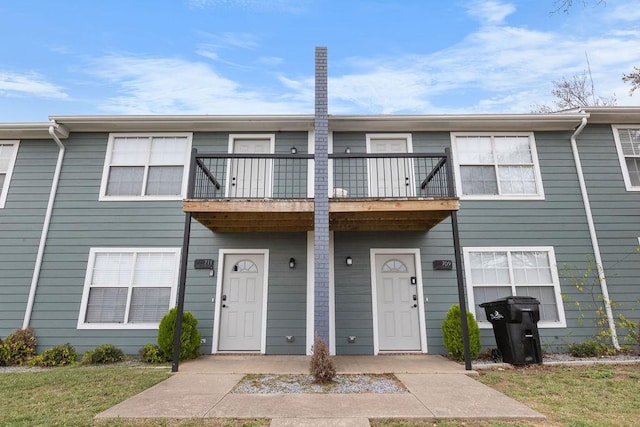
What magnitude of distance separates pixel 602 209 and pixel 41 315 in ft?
40.0

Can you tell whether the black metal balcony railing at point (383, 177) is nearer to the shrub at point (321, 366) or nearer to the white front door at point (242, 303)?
the white front door at point (242, 303)

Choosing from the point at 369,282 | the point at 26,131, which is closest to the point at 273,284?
the point at 369,282

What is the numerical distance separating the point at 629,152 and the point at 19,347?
13544 mm

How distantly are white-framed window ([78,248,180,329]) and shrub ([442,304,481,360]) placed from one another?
17.9ft

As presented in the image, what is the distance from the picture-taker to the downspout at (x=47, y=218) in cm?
623

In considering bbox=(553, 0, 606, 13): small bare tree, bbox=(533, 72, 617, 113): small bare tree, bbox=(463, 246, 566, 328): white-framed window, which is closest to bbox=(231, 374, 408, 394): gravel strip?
bbox=(463, 246, 566, 328): white-framed window

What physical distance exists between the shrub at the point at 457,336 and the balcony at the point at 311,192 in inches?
73.6

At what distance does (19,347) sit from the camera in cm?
576

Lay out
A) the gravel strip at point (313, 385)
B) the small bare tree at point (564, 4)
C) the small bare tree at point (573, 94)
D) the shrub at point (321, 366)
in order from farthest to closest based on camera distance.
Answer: the small bare tree at point (573, 94), the small bare tree at point (564, 4), the shrub at point (321, 366), the gravel strip at point (313, 385)

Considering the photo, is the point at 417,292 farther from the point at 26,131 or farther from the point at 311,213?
the point at 26,131

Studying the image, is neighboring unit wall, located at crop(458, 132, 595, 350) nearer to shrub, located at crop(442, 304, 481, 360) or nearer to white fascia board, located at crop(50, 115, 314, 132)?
shrub, located at crop(442, 304, 481, 360)

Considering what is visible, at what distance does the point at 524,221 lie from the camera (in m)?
6.66

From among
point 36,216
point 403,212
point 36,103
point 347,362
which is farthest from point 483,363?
point 36,103

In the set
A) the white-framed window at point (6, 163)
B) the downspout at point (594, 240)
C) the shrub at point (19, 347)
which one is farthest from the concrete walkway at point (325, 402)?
the white-framed window at point (6, 163)
